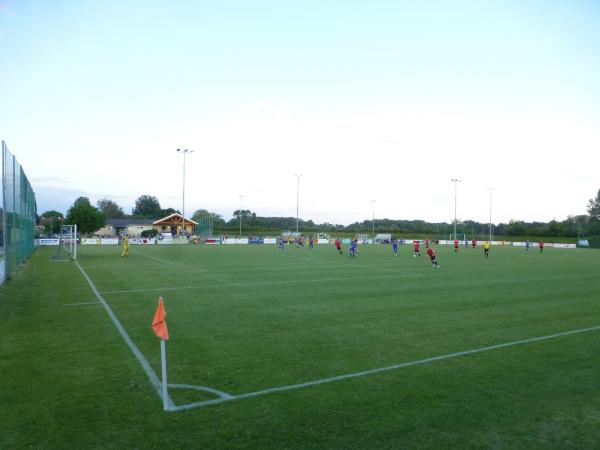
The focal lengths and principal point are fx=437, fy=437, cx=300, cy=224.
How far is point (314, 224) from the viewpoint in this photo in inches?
6319

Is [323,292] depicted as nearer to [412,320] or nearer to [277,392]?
[412,320]

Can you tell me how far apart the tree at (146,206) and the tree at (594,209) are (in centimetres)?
13178

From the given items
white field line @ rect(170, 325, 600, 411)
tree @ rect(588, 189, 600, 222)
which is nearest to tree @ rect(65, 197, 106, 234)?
white field line @ rect(170, 325, 600, 411)

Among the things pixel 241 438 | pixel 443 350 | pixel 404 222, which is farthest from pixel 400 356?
pixel 404 222

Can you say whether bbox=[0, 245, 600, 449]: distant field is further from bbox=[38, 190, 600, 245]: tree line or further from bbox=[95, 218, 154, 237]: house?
bbox=[95, 218, 154, 237]: house

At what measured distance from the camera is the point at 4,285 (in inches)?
639

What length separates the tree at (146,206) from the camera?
154625mm

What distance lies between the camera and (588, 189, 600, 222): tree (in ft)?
365

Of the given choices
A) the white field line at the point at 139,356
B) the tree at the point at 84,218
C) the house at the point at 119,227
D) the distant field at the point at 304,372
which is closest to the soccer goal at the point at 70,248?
the distant field at the point at 304,372

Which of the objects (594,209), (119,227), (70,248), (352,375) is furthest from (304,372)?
(594,209)

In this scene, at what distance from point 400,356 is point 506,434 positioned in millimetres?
2916

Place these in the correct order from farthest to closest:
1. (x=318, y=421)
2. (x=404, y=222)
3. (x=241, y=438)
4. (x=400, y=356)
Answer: (x=404, y=222)
(x=400, y=356)
(x=318, y=421)
(x=241, y=438)

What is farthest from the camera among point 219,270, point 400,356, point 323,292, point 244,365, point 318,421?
point 219,270

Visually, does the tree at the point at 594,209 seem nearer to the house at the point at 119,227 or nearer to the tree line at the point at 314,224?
the tree line at the point at 314,224
